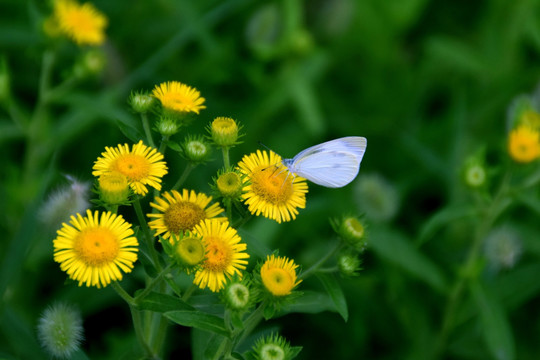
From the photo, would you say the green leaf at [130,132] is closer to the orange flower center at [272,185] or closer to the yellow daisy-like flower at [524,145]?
the orange flower center at [272,185]

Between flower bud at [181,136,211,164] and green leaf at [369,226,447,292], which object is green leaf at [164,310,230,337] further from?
green leaf at [369,226,447,292]

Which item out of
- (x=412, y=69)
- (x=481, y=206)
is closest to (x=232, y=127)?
(x=481, y=206)

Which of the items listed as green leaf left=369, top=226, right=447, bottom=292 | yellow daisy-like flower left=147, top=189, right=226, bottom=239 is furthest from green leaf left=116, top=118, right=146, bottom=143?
green leaf left=369, top=226, right=447, bottom=292

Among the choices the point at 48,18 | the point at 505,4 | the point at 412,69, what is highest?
the point at 505,4

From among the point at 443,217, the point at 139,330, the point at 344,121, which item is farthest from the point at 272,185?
the point at 344,121

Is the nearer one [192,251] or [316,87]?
[192,251]

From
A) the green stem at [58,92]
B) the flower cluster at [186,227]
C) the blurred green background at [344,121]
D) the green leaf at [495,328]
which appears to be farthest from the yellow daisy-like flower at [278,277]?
the green stem at [58,92]

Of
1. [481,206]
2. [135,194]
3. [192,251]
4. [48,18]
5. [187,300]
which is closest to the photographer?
[192,251]

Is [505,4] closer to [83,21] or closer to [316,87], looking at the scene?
[316,87]
